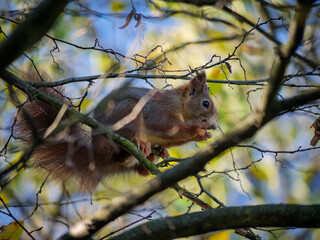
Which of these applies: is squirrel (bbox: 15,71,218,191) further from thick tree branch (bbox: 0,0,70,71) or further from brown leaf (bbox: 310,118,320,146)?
thick tree branch (bbox: 0,0,70,71)

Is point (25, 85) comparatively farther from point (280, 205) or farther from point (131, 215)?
point (280, 205)

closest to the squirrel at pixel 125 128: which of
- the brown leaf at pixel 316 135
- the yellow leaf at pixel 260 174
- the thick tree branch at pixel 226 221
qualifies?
the brown leaf at pixel 316 135

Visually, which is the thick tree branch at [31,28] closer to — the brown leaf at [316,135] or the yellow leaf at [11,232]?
the yellow leaf at [11,232]

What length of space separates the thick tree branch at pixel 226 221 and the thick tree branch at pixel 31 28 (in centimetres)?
95

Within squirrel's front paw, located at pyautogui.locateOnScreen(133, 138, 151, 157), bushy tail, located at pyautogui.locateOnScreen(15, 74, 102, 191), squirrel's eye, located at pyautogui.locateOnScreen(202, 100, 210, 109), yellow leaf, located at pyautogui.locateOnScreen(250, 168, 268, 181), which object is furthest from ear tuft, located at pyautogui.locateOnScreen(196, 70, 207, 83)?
yellow leaf, located at pyautogui.locateOnScreen(250, 168, 268, 181)

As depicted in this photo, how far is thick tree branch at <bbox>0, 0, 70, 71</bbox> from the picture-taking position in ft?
4.68

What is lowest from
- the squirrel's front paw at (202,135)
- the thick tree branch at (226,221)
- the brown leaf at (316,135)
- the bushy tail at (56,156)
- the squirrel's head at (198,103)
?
the thick tree branch at (226,221)

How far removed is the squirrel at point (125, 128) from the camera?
3369 mm

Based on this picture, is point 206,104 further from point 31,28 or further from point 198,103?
point 31,28

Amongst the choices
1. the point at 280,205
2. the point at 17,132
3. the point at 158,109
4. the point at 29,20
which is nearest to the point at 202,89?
the point at 158,109

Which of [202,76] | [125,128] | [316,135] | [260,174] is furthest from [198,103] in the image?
[260,174]

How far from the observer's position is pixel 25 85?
2.43 metres

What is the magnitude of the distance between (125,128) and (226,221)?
2097 mm

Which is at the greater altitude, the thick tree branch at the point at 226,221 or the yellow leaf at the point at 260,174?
the yellow leaf at the point at 260,174
